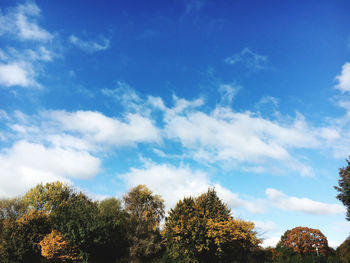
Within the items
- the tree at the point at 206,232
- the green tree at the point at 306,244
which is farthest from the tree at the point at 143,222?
the green tree at the point at 306,244

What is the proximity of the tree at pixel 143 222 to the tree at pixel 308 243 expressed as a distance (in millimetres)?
20621

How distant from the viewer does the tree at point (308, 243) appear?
33375 millimetres

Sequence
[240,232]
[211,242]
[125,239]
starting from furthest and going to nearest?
[125,239] < [240,232] < [211,242]

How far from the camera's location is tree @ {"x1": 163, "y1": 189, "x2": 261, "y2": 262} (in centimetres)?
2784

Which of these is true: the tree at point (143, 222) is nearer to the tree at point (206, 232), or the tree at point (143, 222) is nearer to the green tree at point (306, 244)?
the tree at point (206, 232)

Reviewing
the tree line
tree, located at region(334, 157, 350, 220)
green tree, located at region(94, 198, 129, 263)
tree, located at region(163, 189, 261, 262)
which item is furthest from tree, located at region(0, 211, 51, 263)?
tree, located at region(334, 157, 350, 220)

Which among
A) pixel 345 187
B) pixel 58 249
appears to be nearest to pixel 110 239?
pixel 58 249

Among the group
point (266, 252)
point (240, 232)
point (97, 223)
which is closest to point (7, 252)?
point (97, 223)

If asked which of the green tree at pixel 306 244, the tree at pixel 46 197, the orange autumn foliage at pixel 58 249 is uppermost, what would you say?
the tree at pixel 46 197

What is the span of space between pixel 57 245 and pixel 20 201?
965 inches

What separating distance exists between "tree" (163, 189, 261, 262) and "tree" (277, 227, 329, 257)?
23.9 feet

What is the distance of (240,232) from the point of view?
29828 millimetres

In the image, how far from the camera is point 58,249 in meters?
28.4

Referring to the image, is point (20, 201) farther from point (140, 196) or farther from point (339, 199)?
point (339, 199)
